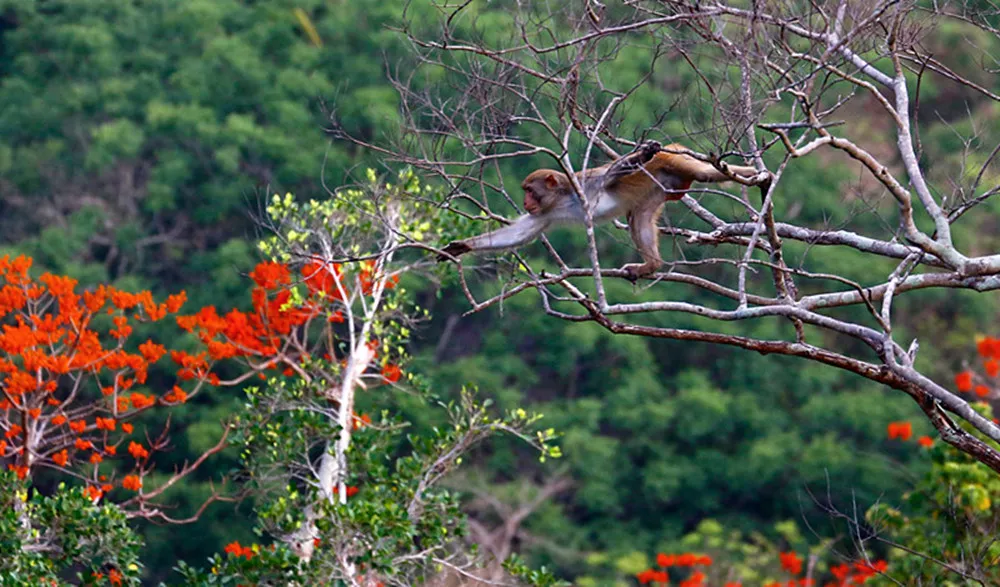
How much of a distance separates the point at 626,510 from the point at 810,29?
47.0ft

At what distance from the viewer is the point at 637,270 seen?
6.32 m

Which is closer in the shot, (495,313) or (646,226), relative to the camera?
(646,226)

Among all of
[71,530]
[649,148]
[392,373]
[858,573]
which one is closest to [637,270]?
[649,148]

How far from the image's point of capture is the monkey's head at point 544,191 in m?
6.67

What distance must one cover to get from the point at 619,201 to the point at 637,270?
18.6 inches

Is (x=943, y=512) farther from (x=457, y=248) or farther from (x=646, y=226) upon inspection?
(x=457, y=248)

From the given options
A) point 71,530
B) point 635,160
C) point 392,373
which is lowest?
point 71,530

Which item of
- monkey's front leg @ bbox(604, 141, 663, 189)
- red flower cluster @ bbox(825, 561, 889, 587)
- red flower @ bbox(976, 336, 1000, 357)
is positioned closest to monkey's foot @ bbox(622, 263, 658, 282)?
monkey's front leg @ bbox(604, 141, 663, 189)

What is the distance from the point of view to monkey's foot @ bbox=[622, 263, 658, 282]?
6078 millimetres

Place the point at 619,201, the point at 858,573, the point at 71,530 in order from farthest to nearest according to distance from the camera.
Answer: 1. the point at 858,573
2. the point at 71,530
3. the point at 619,201

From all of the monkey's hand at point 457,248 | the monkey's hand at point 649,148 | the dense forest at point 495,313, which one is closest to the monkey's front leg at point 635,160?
the monkey's hand at point 649,148

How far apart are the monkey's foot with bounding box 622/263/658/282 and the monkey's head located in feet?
1.92

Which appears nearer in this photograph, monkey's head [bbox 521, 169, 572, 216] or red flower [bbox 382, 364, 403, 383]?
monkey's head [bbox 521, 169, 572, 216]

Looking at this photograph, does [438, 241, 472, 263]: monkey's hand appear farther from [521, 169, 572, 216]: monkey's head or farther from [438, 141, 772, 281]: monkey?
[521, 169, 572, 216]: monkey's head
